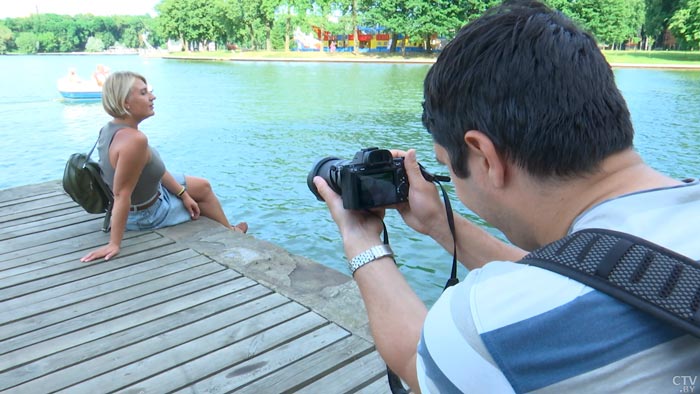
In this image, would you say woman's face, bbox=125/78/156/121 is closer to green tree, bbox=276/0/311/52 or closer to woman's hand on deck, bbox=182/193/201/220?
woman's hand on deck, bbox=182/193/201/220

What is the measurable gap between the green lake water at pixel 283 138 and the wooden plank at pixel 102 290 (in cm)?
228

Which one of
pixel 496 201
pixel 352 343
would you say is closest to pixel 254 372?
pixel 352 343

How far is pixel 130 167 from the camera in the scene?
11.5 feet

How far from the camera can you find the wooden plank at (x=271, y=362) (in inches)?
85.9

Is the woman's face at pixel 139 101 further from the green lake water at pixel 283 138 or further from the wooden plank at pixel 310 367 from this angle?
the green lake water at pixel 283 138

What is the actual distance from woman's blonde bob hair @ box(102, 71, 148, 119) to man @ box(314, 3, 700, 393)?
285cm

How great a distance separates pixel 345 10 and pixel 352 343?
55.7m

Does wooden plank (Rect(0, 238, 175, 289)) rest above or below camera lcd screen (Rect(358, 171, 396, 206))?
below

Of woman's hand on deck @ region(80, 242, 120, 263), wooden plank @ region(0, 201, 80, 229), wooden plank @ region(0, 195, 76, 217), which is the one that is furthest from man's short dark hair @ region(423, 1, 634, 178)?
wooden plank @ region(0, 195, 76, 217)

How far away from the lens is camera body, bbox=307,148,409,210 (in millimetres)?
1357

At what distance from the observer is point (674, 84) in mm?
21531

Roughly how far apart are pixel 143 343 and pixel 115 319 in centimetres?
33

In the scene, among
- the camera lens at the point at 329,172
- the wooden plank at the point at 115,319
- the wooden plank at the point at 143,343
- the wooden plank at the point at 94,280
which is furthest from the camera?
the wooden plank at the point at 94,280

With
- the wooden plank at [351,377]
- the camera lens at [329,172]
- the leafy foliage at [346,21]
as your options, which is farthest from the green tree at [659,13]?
the camera lens at [329,172]
